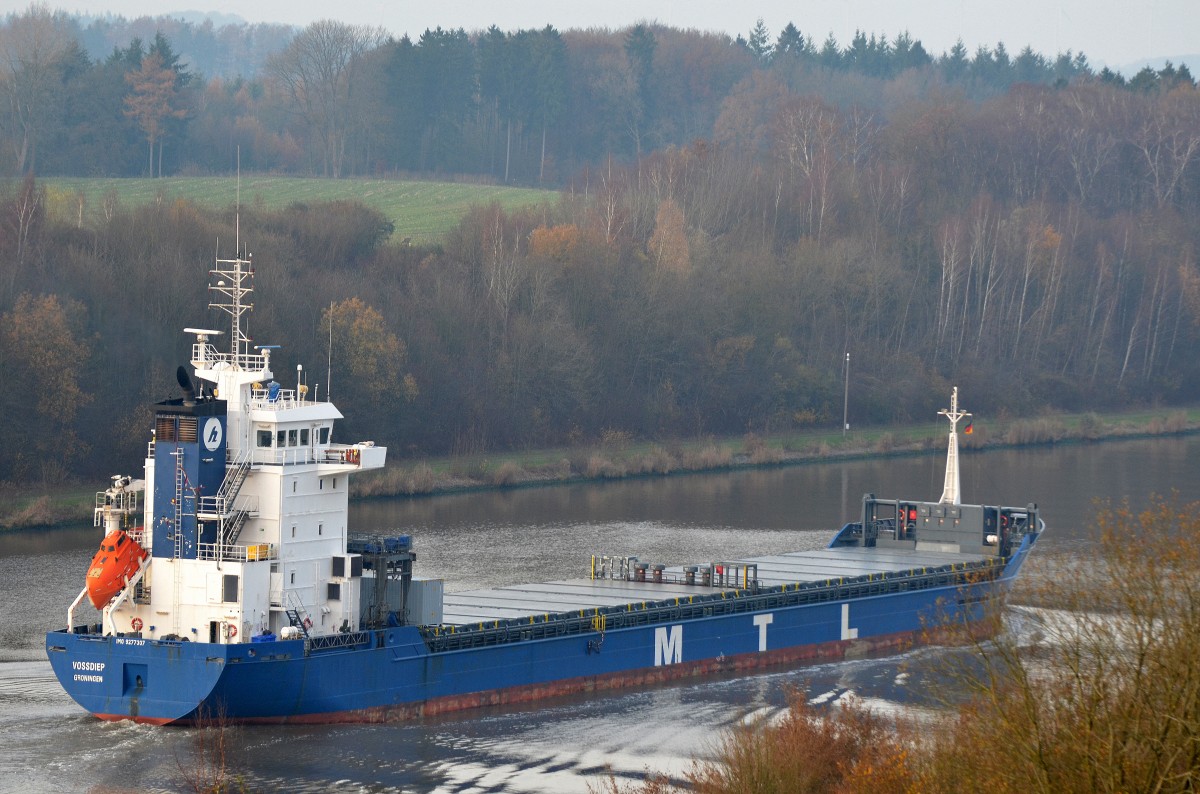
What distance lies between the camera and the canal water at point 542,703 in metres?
25.8

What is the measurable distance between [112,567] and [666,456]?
3846cm

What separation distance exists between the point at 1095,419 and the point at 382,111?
45.6 m

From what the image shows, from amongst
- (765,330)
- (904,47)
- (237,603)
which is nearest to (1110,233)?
(765,330)

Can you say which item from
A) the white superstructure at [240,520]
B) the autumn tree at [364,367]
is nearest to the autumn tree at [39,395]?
the autumn tree at [364,367]

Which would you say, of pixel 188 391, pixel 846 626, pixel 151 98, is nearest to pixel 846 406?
pixel 151 98

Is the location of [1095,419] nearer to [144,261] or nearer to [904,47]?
[144,261]

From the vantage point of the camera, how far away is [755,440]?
2712 inches

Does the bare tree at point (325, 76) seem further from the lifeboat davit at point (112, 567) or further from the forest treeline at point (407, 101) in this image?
the lifeboat davit at point (112, 567)

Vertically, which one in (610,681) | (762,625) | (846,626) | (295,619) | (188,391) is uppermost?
(188,391)

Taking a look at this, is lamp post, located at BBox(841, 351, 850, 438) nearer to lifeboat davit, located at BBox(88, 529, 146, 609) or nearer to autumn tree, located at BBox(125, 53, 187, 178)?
autumn tree, located at BBox(125, 53, 187, 178)

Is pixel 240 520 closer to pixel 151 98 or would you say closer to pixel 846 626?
pixel 846 626

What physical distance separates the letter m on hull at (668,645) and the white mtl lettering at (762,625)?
6.26 feet

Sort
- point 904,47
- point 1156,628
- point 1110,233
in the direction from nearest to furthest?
point 1156,628 < point 1110,233 < point 904,47

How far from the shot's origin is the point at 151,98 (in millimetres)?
91000
